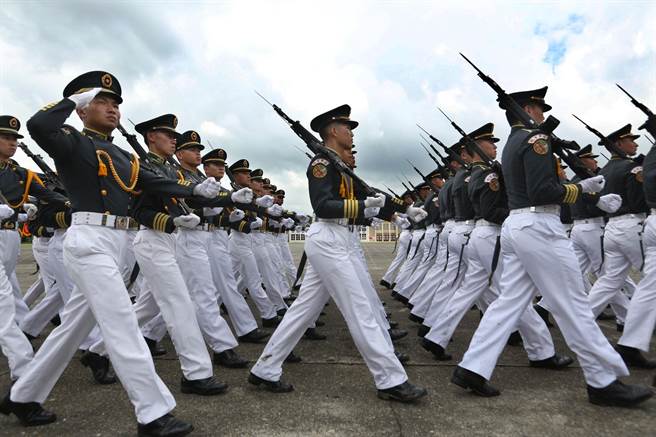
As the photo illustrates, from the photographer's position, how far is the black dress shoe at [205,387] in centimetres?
348

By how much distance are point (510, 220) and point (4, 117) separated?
5.09m

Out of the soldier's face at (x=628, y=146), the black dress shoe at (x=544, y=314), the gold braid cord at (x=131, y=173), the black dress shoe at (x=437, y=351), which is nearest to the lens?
the gold braid cord at (x=131, y=173)

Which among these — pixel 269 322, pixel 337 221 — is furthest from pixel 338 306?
pixel 269 322

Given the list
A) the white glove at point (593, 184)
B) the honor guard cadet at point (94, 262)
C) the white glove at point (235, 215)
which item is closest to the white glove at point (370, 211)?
the white glove at point (593, 184)

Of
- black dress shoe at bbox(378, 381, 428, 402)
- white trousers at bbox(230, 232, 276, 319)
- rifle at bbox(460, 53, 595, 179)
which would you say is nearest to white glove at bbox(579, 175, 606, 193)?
rifle at bbox(460, 53, 595, 179)

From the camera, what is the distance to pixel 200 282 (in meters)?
4.71

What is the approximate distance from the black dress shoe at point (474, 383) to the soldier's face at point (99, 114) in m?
3.09

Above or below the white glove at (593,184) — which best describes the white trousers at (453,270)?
below

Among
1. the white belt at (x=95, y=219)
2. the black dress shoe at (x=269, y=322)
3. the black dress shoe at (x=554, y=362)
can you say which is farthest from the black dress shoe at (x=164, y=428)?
the black dress shoe at (x=269, y=322)

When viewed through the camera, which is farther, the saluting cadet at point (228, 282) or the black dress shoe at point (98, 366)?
the saluting cadet at point (228, 282)

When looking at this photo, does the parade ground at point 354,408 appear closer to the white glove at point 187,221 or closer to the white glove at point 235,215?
the white glove at point 187,221

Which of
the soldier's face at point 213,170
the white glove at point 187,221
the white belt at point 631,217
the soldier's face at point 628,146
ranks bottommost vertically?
the white glove at point 187,221

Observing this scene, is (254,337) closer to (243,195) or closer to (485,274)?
(243,195)

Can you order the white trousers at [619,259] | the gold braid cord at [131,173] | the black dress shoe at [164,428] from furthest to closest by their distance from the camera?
the white trousers at [619,259]
the gold braid cord at [131,173]
the black dress shoe at [164,428]
